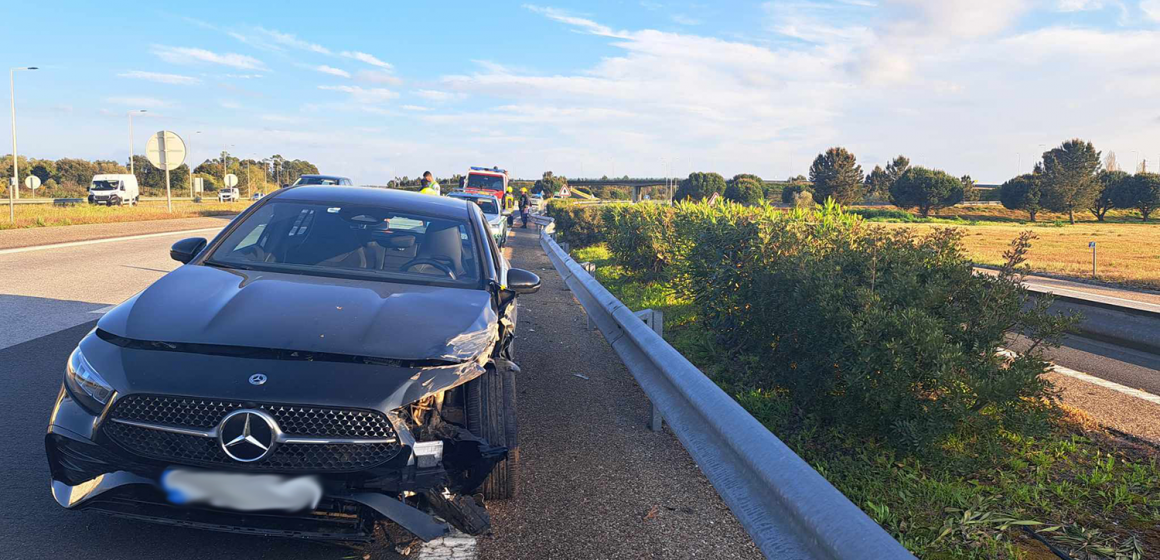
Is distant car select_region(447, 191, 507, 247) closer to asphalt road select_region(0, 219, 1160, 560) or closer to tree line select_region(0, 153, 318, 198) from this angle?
asphalt road select_region(0, 219, 1160, 560)

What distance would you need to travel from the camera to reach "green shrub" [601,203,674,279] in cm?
1294

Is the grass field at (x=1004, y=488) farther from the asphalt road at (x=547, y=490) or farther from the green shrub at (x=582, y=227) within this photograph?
the green shrub at (x=582, y=227)

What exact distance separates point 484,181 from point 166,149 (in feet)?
41.5

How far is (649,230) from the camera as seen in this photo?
1352 centimetres

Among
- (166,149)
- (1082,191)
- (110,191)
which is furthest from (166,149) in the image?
(1082,191)

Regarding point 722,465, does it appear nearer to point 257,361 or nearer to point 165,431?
point 257,361

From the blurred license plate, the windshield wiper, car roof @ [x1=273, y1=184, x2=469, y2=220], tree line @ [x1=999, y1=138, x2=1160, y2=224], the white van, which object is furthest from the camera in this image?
tree line @ [x1=999, y1=138, x2=1160, y2=224]

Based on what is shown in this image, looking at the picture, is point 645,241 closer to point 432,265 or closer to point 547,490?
point 432,265

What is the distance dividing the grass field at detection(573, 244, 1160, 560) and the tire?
1.63 metres

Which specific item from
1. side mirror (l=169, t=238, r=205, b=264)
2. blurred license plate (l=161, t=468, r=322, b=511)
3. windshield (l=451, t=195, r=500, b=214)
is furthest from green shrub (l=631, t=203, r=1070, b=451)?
windshield (l=451, t=195, r=500, b=214)

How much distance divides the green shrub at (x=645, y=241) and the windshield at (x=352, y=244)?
22.6 feet

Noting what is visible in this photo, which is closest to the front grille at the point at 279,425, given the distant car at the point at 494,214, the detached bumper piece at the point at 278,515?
the detached bumper piece at the point at 278,515

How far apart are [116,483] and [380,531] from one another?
1.05 m

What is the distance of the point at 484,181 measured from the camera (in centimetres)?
3681
